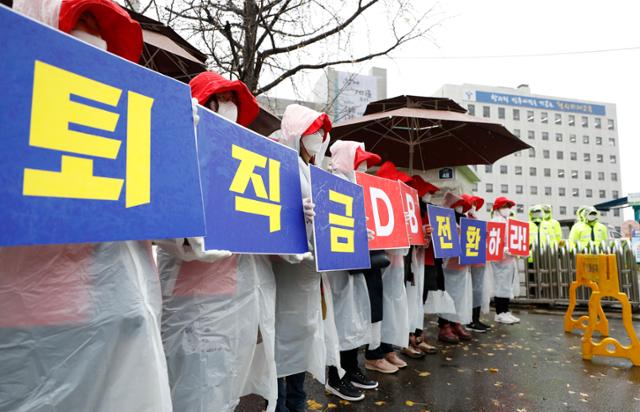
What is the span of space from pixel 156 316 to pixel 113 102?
80 centimetres

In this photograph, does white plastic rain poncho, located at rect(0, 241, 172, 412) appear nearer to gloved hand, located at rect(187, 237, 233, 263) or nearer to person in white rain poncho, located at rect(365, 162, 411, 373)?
gloved hand, located at rect(187, 237, 233, 263)

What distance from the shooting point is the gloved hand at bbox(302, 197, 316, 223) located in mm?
2648

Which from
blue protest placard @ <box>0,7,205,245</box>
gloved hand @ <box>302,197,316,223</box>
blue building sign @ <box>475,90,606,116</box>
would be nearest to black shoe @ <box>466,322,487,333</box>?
gloved hand @ <box>302,197,316,223</box>

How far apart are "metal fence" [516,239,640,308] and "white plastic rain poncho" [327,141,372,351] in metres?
7.20

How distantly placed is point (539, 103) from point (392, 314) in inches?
2928

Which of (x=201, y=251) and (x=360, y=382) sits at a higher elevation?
(x=201, y=251)

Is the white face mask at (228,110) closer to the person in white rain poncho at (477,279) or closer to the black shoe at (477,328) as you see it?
the person in white rain poncho at (477,279)

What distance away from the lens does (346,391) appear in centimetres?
377

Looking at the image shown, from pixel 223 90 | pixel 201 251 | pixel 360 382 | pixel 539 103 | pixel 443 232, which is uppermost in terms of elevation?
pixel 539 103

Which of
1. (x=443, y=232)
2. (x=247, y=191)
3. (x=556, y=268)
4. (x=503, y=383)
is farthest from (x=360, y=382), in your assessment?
(x=556, y=268)

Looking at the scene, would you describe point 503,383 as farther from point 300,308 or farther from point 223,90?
point 223,90

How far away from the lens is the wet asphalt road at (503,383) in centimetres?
369

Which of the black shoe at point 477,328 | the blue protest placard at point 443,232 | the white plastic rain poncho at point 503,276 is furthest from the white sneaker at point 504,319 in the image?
the blue protest placard at point 443,232

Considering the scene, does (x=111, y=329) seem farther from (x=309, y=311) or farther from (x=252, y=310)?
(x=309, y=311)
